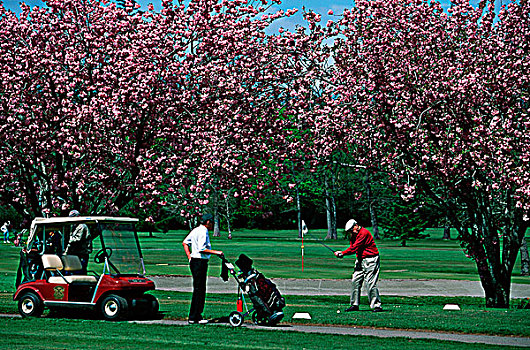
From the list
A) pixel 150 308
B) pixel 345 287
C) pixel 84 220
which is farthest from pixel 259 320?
pixel 345 287

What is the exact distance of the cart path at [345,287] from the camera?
24031mm

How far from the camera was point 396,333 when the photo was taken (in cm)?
1305

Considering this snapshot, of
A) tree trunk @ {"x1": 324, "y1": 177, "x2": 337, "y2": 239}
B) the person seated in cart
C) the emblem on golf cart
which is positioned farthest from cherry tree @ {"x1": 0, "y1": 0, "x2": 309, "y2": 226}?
tree trunk @ {"x1": 324, "y1": 177, "x2": 337, "y2": 239}

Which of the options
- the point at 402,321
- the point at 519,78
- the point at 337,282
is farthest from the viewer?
the point at 337,282

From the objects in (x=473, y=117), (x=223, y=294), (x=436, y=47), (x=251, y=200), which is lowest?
(x=223, y=294)

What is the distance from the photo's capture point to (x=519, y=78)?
19.4 m

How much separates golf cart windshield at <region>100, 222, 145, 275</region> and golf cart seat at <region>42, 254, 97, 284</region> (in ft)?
2.24

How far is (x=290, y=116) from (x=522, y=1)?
6.23 meters

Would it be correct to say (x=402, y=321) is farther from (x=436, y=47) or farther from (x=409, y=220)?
(x=409, y=220)

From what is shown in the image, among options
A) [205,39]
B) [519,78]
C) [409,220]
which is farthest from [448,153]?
[409,220]

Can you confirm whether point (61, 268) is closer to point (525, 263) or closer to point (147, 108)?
point (147, 108)

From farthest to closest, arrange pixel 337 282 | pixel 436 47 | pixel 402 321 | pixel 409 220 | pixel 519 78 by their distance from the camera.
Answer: pixel 409 220 → pixel 337 282 → pixel 436 47 → pixel 519 78 → pixel 402 321

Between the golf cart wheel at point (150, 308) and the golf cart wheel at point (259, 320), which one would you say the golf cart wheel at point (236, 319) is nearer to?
the golf cart wheel at point (259, 320)

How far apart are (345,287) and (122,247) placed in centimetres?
1190
